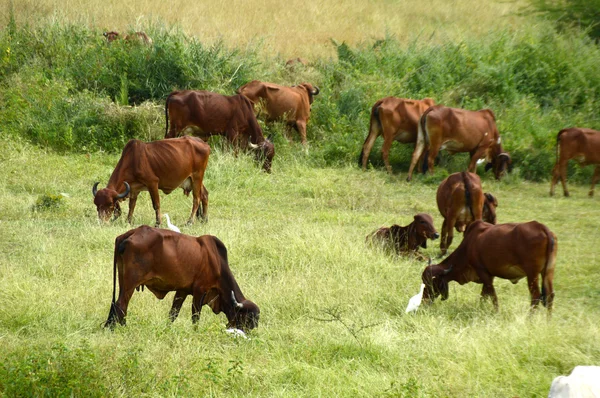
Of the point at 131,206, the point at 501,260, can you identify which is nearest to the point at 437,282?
the point at 501,260

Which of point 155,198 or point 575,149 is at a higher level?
point 575,149

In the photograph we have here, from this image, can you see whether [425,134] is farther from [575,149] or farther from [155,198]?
[155,198]

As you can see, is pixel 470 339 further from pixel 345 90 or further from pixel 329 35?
pixel 329 35

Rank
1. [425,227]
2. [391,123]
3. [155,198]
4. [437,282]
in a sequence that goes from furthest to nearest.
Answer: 1. [391,123]
2. [155,198]
3. [425,227]
4. [437,282]

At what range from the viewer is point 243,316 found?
299 inches

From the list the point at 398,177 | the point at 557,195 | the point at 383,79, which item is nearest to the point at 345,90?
the point at 383,79

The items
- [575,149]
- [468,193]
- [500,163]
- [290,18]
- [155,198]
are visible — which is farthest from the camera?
[290,18]

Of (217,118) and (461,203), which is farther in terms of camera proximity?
(217,118)

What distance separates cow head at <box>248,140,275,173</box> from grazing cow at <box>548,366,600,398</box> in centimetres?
1071

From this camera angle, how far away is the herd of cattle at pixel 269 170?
24.6 ft

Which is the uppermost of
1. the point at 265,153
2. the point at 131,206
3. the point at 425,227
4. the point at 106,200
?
the point at 425,227

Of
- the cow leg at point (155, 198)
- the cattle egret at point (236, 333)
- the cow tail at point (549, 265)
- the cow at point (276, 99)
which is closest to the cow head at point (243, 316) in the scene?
the cattle egret at point (236, 333)

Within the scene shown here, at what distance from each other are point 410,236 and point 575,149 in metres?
5.38

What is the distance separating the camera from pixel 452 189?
10.9 metres
